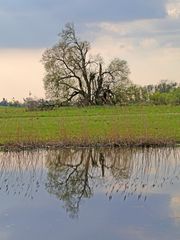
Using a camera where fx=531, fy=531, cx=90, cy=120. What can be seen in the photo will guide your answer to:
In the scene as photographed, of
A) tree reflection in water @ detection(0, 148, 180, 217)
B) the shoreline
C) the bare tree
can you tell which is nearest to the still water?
tree reflection in water @ detection(0, 148, 180, 217)

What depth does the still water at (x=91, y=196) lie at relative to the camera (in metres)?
10.6

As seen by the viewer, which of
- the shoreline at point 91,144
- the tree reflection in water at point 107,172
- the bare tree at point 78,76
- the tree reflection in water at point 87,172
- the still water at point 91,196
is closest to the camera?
the still water at point 91,196

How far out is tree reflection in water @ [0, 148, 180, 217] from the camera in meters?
14.5

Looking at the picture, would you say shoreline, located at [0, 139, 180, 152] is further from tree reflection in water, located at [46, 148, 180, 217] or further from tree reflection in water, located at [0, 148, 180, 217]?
tree reflection in water, located at [46, 148, 180, 217]

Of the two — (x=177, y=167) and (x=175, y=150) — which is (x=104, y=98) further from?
(x=177, y=167)

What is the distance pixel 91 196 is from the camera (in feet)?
45.5

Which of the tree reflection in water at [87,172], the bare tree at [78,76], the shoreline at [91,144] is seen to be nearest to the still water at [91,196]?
the tree reflection in water at [87,172]

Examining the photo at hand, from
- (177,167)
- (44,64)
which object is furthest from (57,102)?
(177,167)

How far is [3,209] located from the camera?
12.9m

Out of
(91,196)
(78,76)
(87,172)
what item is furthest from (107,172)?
(78,76)

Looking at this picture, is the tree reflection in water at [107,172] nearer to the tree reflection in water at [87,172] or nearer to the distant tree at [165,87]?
the tree reflection in water at [87,172]

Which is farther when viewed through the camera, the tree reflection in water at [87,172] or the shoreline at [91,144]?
the shoreline at [91,144]

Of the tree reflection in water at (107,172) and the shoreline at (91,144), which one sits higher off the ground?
the shoreline at (91,144)

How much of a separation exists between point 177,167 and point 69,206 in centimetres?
638
